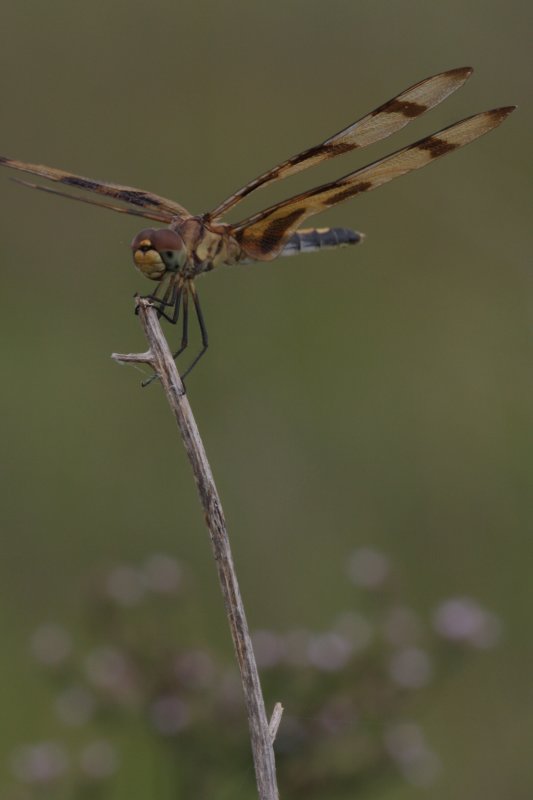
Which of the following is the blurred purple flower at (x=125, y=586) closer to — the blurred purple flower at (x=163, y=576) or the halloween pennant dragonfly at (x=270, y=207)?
the blurred purple flower at (x=163, y=576)

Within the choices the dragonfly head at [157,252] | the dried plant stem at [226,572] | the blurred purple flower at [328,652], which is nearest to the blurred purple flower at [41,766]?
the blurred purple flower at [328,652]

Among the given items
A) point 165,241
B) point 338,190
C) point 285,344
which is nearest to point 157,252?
point 165,241

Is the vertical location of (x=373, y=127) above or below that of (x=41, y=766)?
above

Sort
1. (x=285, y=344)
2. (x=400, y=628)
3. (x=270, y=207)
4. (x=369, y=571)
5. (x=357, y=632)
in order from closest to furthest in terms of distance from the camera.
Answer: (x=270, y=207)
(x=400, y=628)
(x=357, y=632)
(x=369, y=571)
(x=285, y=344)

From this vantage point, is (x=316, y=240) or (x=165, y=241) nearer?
(x=165, y=241)

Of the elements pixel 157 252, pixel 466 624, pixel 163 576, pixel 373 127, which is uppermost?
pixel 373 127

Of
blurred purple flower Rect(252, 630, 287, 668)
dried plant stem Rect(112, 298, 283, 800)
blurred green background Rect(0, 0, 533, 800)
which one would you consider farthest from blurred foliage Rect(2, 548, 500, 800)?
dried plant stem Rect(112, 298, 283, 800)

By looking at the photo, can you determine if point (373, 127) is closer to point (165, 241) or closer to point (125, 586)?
point (165, 241)

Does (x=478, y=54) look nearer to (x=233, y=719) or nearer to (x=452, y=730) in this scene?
(x=452, y=730)
